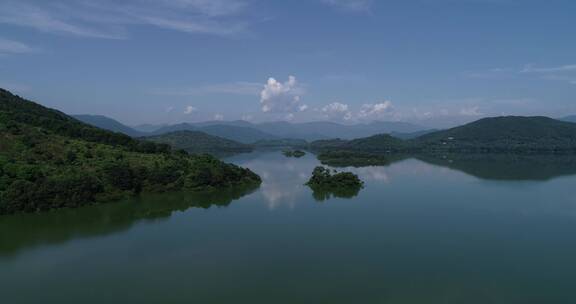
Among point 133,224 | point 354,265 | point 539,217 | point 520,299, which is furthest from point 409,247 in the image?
point 133,224

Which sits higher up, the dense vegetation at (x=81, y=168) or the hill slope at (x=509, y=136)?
the hill slope at (x=509, y=136)

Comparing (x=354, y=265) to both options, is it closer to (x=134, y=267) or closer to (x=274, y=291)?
(x=274, y=291)

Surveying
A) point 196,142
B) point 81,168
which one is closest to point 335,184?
point 81,168

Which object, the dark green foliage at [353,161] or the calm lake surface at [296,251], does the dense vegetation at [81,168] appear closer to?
the calm lake surface at [296,251]

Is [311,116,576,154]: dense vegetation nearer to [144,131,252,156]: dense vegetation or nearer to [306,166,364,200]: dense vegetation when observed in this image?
[144,131,252,156]: dense vegetation

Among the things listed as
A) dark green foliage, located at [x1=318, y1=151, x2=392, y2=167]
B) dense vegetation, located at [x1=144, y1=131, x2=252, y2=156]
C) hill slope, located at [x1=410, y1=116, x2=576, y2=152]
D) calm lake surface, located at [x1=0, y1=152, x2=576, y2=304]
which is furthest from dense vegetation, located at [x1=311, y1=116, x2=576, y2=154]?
calm lake surface, located at [x1=0, y1=152, x2=576, y2=304]

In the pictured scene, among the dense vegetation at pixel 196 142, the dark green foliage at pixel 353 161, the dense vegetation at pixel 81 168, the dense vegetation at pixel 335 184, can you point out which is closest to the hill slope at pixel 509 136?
the dark green foliage at pixel 353 161
